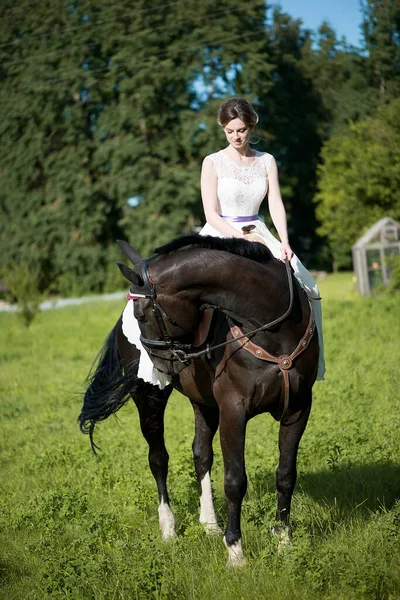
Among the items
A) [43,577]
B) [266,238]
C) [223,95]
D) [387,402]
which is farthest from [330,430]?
[223,95]

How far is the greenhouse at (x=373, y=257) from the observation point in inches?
949

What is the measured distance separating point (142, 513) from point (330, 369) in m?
5.99

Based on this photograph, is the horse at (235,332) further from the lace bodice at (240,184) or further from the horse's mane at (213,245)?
the lace bodice at (240,184)

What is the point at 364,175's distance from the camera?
92.0 feet

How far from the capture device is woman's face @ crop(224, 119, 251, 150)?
4816mm

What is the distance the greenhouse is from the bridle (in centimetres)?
2011

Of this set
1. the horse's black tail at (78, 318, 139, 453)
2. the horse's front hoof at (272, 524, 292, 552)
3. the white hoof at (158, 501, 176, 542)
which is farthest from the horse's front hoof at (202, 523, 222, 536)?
the horse's black tail at (78, 318, 139, 453)

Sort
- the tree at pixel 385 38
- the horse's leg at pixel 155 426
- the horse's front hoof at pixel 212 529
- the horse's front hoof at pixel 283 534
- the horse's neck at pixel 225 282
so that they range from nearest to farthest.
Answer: the horse's neck at pixel 225 282 < the horse's front hoof at pixel 283 534 < the horse's front hoof at pixel 212 529 < the horse's leg at pixel 155 426 < the tree at pixel 385 38

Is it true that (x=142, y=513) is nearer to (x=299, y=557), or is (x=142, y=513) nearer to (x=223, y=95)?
(x=299, y=557)

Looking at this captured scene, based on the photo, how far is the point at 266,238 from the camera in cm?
498

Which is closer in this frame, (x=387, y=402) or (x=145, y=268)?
(x=145, y=268)

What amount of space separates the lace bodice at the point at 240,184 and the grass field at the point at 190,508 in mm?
2162

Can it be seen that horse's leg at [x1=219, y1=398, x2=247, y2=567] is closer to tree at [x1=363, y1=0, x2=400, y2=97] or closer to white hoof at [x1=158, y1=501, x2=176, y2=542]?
white hoof at [x1=158, y1=501, x2=176, y2=542]

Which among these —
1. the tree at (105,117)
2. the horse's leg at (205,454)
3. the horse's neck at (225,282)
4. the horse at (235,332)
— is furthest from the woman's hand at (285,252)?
the tree at (105,117)
